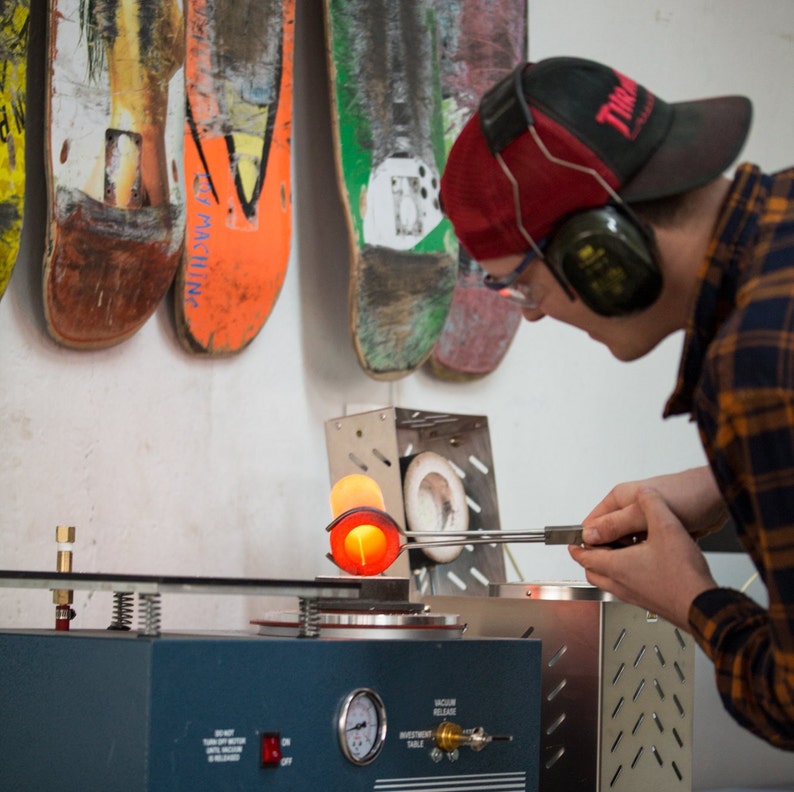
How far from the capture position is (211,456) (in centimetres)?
197

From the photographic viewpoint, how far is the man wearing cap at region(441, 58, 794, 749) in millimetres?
868

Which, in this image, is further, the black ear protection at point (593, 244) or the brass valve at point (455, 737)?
the brass valve at point (455, 737)

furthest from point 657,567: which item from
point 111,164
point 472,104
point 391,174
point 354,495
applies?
point 472,104

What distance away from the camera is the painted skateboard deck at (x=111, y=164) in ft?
5.44

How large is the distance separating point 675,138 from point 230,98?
1041 mm

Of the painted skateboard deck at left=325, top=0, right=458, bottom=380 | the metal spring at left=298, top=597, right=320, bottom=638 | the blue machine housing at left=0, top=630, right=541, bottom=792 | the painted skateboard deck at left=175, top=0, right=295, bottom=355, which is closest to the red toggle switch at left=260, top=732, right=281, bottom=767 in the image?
the blue machine housing at left=0, top=630, right=541, bottom=792

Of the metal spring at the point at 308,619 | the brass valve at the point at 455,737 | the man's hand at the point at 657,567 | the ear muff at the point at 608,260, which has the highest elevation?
the ear muff at the point at 608,260

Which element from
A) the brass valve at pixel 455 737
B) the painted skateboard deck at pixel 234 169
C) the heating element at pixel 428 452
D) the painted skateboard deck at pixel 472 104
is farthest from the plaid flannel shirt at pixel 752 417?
the painted skateboard deck at pixel 472 104

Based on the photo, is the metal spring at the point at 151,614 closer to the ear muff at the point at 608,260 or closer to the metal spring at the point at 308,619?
the metal spring at the point at 308,619

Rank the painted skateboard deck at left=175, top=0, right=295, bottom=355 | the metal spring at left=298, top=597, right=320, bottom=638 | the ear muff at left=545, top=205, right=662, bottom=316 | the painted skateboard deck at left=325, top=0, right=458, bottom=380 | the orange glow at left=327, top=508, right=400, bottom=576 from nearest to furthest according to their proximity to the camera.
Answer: the ear muff at left=545, top=205, right=662, bottom=316, the metal spring at left=298, top=597, right=320, bottom=638, the orange glow at left=327, top=508, right=400, bottom=576, the painted skateboard deck at left=175, top=0, right=295, bottom=355, the painted skateboard deck at left=325, top=0, right=458, bottom=380

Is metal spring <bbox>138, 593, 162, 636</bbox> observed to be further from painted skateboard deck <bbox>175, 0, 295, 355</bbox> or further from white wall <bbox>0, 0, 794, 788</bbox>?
painted skateboard deck <bbox>175, 0, 295, 355</bbox>

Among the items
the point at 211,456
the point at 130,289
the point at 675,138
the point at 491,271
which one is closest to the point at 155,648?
the point at 491,271

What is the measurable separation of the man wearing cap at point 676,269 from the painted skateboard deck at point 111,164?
74 cm

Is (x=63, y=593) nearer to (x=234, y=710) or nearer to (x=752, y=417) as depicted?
(x=234, y=710)
